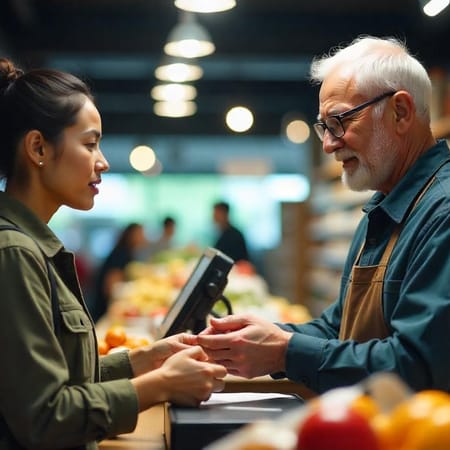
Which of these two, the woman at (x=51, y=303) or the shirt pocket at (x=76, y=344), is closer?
the woman at (x=51, y=303)

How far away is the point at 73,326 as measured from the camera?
2.32 metres

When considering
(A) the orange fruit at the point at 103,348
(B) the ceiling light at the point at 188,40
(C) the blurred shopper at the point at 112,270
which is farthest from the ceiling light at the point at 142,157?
(A) the orange fruit at the point at 103,348

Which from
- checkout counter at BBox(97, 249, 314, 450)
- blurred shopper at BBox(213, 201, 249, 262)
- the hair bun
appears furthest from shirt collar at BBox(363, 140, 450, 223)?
blurred shopper at BBox(213, 201, 249, 262)

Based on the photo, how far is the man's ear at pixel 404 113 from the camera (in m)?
2.92

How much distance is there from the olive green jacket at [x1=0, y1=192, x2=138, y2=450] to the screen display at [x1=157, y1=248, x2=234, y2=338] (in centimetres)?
133

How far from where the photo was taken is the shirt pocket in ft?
7.58

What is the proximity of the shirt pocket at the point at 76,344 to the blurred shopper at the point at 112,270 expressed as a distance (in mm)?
9049

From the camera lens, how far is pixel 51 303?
7.47ft

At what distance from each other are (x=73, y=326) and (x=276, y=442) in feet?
3.44

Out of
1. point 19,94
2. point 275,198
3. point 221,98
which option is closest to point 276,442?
point 19,94

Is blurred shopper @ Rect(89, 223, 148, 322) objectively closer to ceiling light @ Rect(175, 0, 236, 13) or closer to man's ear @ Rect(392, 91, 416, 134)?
ceiling light @ Rect(175, 0, 236, 13)

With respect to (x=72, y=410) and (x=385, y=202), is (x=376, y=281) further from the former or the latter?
(x=72, y=410)

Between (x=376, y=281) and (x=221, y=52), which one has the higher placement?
(x=221, y=52)

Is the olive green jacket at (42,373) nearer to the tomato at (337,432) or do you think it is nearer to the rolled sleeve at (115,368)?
the rolled sleeve at (115,368)
